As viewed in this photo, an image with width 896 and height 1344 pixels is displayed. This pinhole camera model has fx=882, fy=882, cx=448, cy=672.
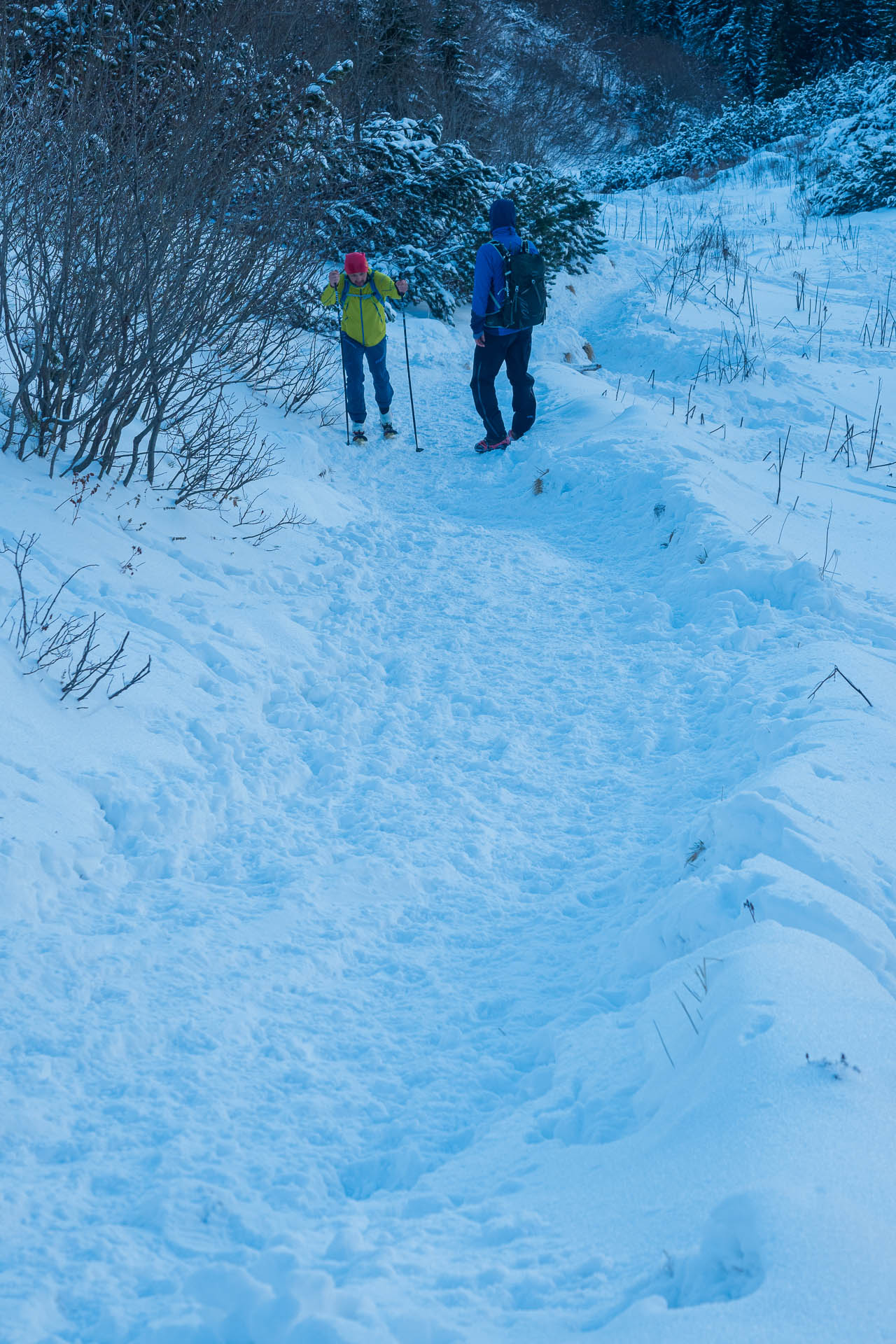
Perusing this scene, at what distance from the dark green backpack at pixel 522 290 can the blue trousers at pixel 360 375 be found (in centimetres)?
127

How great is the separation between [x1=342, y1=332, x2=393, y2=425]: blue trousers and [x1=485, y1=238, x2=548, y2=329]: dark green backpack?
1.27 meters

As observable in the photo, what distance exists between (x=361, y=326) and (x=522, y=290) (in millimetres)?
1572

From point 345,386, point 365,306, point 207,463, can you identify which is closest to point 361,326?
point 365,306

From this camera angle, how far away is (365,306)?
26.2 ft

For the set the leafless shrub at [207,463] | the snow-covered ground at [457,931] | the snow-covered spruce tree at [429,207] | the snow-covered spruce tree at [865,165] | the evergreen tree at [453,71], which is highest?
the evergreen tree at [453,71]

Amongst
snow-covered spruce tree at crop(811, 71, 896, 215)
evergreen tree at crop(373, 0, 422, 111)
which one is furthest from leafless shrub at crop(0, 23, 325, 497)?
snow-covered spruce tree at crop(811, 71, 896, 215)

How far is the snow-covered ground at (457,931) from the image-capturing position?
1.92 m

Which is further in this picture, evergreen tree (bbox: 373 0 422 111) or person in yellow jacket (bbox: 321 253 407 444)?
evergreen tree (bbox: 373 0 422 111)

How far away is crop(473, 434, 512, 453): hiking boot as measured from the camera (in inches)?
327

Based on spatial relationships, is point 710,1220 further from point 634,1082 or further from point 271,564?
point 271,564

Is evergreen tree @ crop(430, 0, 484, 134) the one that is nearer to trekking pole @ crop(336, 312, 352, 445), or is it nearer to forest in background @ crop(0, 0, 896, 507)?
forest in background @ crop(0, 0, 896, 507)

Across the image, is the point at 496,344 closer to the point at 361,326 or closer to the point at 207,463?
the point at 361,326

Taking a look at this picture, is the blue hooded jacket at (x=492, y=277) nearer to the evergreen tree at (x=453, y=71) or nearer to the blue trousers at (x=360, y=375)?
the blue trousers at (x=360, y=375)

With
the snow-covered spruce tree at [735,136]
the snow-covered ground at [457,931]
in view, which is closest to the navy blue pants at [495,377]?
the snow-covered ground at [457,931]
